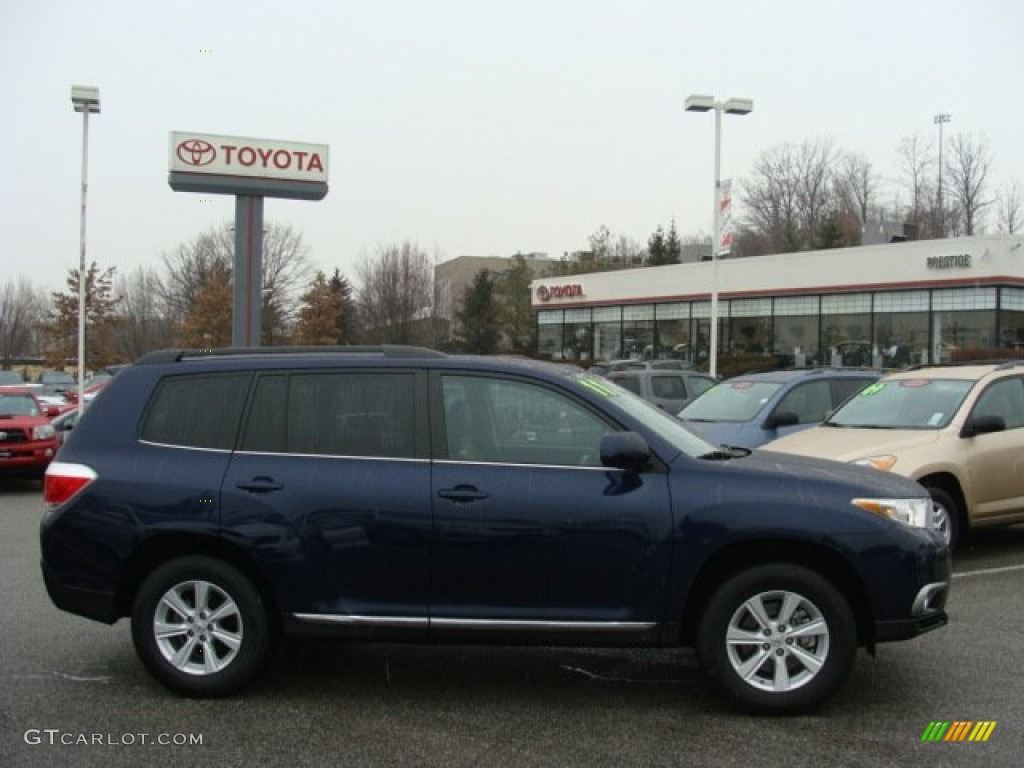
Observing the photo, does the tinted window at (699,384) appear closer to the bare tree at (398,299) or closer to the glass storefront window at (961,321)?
the glass storefront window at (961,321)

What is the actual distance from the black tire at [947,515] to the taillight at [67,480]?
21.5 feet

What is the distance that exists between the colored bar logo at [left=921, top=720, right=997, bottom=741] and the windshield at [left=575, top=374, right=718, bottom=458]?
169cm

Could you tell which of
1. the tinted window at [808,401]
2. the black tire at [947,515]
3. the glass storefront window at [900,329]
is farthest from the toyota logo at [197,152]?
the glass storefront window at [900,329]

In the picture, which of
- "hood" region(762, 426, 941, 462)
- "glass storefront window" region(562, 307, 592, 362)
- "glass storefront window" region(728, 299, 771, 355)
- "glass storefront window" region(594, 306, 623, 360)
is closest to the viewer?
"hood" region(762, 426, 941, 462)

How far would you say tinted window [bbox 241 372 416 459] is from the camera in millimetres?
5074

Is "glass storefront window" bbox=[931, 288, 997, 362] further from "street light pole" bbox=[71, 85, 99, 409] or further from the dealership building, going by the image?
"street light pole" bbox=[71, 85, 99, 409]

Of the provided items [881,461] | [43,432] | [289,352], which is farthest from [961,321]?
[289,352]

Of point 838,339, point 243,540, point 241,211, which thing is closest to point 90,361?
point 241,211

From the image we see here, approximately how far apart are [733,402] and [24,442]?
10439mm

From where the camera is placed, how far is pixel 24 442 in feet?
47.7

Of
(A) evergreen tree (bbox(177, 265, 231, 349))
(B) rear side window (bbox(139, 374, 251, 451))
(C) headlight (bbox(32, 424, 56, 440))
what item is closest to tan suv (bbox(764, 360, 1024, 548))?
(B) rear side window (bbox(139, 374, 251, 451))

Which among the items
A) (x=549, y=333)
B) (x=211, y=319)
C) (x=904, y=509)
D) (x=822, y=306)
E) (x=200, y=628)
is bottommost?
(x=200, y=628)

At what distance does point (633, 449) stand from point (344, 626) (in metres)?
1.72

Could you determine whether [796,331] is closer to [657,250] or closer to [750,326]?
[750,326]
